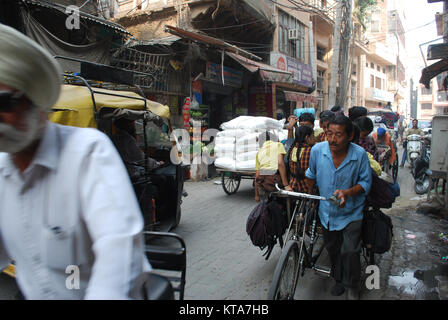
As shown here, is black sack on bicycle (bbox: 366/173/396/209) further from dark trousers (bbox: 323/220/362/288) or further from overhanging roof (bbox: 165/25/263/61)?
overhanging roof (bbox: 165/25/263/61)

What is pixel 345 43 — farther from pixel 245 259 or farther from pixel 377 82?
pixel 377 82

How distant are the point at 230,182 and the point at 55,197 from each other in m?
7.18

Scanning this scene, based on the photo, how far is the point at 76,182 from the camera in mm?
1022

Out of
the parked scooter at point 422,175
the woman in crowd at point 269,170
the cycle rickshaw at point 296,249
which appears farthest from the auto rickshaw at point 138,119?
the parked scooter at point 422,175

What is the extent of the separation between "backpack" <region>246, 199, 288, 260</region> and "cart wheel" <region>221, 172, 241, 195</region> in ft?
14.3

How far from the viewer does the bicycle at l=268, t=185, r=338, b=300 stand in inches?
101

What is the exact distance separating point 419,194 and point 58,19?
975 centimetres

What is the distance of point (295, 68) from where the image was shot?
1566 cm

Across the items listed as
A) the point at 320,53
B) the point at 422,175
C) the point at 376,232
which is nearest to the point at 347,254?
the point at 376,232

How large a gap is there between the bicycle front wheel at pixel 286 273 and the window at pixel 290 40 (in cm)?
1336

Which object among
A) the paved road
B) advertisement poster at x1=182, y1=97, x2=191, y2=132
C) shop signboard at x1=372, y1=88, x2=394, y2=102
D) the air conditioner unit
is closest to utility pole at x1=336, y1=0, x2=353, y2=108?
the air conditioner unit

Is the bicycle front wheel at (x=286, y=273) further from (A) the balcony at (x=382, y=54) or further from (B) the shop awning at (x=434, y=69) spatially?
(A) the balcony at (x=382, y=54)

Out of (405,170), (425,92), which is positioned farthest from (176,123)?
(425,92)

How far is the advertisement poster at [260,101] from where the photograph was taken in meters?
13.9
